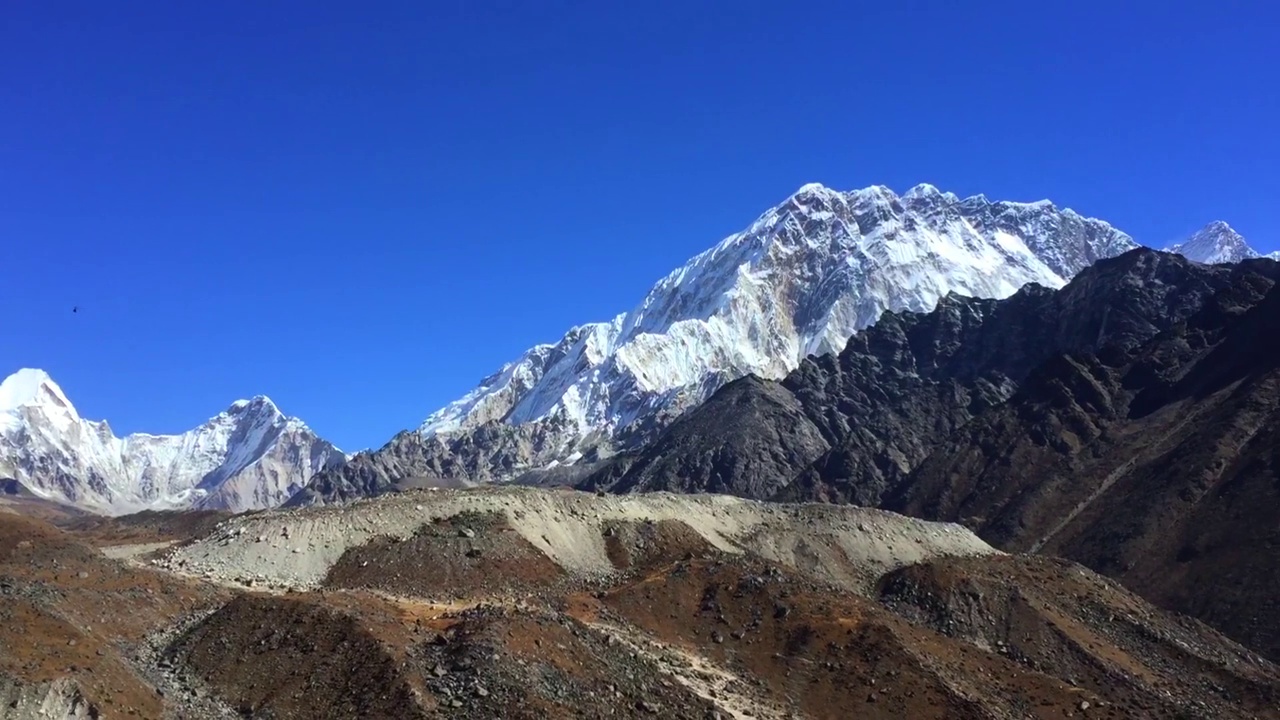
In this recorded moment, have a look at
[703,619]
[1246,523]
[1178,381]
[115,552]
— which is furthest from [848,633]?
[1178,381]

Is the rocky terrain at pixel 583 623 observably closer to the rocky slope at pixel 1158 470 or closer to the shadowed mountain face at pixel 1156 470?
the rocky slope at pixel 1158 470

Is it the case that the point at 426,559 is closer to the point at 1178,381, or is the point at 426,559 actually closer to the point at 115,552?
the point at 115,552

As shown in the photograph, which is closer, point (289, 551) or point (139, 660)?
point (139, 660)

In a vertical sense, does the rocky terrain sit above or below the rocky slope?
below

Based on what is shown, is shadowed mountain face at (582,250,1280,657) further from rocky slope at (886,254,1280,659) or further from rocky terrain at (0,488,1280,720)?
rocky terrain at (0,488,1280,720)

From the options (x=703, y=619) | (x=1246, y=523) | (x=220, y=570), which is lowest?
(x=703, y=619)

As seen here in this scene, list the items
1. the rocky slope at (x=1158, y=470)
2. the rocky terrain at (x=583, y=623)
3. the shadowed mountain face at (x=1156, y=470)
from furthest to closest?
the shadowed mountain face at (x=1156, y=470), the rocky slope at (x=1158, y=470), the rocky terrain at (x=583, y=623)

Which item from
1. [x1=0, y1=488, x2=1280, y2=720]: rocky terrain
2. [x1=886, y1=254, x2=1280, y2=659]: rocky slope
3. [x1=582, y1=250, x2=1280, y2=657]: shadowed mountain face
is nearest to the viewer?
[x1=0, y1=488, x2=1280, y2=720]: rocky terrain

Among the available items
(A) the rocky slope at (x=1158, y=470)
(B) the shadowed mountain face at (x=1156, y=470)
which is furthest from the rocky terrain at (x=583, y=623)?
(B) the shadowed mountain face at (x=1156, y=470)

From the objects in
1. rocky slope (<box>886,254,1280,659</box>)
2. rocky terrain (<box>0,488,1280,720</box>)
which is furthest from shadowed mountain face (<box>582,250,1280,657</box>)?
rocky terrain (<box>0,488,1280,720</box>)
